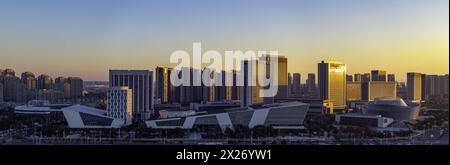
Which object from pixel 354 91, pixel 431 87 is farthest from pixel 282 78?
pixel 431 87

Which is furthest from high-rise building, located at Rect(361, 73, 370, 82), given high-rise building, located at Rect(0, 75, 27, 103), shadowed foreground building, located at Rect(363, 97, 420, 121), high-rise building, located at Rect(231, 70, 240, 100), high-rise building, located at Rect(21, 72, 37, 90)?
high-rise building, located at Rect(0, 75, 27, 103)

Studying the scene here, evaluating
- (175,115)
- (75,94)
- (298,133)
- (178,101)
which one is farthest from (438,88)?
(75,94)

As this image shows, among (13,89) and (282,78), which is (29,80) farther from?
(282,78)

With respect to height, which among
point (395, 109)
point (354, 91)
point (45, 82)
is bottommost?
point (395, 109)

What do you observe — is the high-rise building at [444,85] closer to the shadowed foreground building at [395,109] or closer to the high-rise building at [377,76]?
the shadowed foreground building at [395,109]

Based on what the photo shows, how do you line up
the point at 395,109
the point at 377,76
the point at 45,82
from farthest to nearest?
the point at 377,76 < the point at 45,82 < the point at 395,109

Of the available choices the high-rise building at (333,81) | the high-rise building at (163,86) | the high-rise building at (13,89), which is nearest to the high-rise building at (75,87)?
the high-rise building at (13,89)

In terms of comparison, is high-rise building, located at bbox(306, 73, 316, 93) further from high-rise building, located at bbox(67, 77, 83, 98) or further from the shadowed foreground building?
high-rise building, located at bbox(67, 77, 83, 98)
